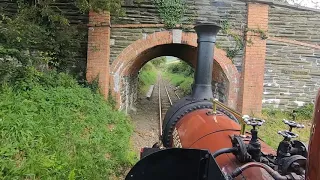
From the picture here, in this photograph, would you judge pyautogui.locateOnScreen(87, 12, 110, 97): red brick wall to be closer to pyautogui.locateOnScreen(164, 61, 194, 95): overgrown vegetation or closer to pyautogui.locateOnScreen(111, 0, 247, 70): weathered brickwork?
pyautogui.locateOnScreen(111, 0, 247, 70): weathered brickwork

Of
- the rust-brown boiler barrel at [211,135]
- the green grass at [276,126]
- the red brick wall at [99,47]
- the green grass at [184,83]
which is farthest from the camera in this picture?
the green grass at [184,83]

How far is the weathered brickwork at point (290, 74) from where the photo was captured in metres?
9.45

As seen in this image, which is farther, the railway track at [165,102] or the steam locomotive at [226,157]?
the railway track at [165,102]

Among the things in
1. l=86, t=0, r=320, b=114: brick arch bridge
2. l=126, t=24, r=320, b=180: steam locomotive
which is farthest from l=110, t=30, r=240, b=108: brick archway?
l=126, t=24, r=320, b=180: steam locomotive

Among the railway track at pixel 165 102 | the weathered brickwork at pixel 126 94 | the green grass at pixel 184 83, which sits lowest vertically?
the railway track at pixel 165 102

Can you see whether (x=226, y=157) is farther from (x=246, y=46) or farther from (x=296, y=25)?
(x=296, y=25)

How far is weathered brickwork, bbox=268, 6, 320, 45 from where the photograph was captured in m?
9.41

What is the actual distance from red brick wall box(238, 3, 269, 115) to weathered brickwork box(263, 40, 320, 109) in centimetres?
29

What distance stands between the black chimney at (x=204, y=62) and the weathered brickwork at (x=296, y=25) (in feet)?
18.9

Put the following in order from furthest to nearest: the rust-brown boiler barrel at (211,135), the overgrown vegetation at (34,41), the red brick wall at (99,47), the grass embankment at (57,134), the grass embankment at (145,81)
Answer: the grass embankment at (145,81)
the red brick wall at (99,47)
the overgrown vegetation at (34,41)
the grass embankment at (57,134)
the rust-brown boiler barrel at (211,135)

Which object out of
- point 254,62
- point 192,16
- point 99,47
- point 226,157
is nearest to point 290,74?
point 254,62

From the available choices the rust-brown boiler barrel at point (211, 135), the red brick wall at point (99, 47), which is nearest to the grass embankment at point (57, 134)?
the red brick wall at point (99, 47)

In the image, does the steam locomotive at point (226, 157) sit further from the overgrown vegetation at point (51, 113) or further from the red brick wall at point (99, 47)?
the red brick wall at point (99, 47)

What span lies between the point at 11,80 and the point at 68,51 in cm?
288
